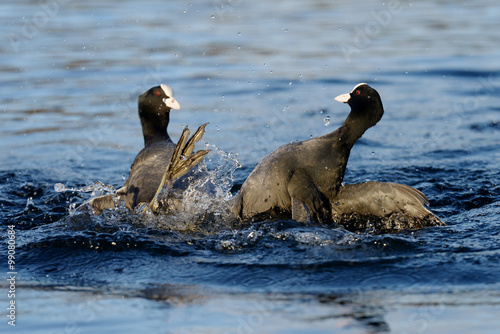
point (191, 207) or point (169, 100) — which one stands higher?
point (169, 100)

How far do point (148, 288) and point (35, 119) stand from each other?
5.22 meters

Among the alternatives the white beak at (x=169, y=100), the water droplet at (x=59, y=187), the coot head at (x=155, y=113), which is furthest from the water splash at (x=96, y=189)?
the white beak at (x=169, y=100)

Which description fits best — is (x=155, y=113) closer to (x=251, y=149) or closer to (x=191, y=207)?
(x=191, y=207)

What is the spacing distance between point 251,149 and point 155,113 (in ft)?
5.05

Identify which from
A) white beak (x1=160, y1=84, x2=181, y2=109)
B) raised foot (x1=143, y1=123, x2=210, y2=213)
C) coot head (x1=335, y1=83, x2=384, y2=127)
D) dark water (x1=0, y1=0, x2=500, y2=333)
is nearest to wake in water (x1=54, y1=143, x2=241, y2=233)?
dark water (x1=0, y1=0, x2=500, y2=333)

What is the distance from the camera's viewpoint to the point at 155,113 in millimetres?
5965

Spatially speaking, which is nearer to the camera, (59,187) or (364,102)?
(364,102)

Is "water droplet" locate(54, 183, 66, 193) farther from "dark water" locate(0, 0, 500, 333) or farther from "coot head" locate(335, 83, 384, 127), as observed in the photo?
"coot head" locate(335, 83, 384, 127)

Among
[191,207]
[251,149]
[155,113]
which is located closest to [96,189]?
[155,113]

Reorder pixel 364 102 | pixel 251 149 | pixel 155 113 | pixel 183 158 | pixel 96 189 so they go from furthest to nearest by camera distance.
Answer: pixel 251 149
pixel 155 113
pixel 96 189
pixel 364 102
pixel 183 158

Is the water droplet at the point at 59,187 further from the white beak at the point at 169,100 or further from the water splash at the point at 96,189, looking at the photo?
the white beak at the point at 169,100

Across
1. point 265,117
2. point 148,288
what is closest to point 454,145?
point 265,117

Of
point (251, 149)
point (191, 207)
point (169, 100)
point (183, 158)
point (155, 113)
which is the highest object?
point (169, 100)

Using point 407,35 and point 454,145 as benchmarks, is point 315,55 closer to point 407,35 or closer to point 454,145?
point 407,35
